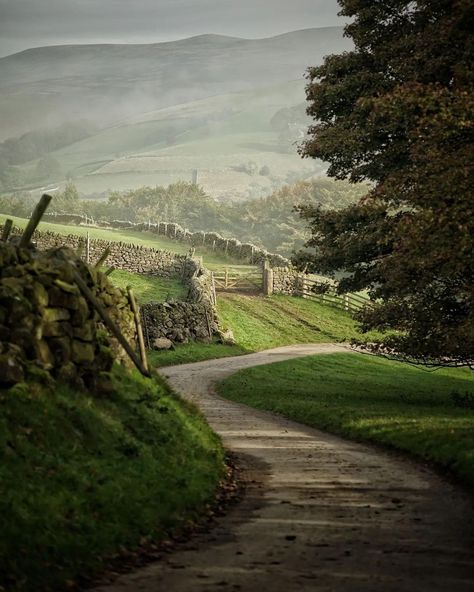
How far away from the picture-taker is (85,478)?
13492 mm

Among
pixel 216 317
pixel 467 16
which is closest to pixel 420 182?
pixel 467 16

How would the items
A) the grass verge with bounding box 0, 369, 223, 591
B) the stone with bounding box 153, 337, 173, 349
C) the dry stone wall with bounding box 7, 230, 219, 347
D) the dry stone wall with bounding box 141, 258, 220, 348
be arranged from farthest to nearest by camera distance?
1. the dry stone wall with bounding box 7, 230, 219, 347
2. the dry stone wall with bounding box 141, 258, 220, 348
3. the stone with bounding box 153, 337, 173, 349
4. the grass verge with bounding box 0, 369, 223, 591

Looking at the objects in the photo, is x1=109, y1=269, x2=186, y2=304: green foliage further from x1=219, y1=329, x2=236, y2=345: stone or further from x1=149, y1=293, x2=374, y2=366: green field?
x1=219, y1=329, x2=236, y2=345: stone

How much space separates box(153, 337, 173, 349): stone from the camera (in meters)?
47.8

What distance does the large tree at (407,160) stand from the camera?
78.0 feet

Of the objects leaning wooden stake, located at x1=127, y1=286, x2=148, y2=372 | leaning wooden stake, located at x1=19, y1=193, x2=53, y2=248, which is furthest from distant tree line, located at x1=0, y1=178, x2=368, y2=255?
leaning wooden stake, located at x1=19, y1=193, x2=53, y2=248

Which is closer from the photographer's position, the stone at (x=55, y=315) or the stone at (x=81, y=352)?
the stone at (x=55, y=315)

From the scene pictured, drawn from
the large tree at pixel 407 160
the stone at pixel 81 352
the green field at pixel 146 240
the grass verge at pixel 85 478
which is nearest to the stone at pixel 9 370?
the grass verge at pixel 85 478

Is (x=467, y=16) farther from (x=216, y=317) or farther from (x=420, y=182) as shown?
(x=216, y=317)

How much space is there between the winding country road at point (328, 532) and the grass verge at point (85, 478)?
27.9 inches

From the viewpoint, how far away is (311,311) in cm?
6869

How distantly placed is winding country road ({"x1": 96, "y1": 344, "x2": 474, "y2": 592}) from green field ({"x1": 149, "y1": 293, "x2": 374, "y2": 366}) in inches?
1099

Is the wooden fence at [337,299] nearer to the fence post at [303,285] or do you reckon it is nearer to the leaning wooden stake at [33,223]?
the fence post at [303,285]

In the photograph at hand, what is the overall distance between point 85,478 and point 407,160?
1936 centimetres
